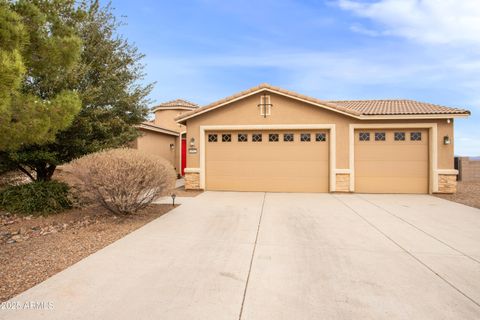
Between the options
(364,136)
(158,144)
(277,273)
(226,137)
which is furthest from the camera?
(158,144)

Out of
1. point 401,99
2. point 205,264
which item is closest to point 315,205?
point 205,264

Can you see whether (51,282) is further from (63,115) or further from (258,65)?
(258,65)

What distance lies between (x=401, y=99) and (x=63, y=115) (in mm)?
14994

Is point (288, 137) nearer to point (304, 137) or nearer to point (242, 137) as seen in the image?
point (304, 137)

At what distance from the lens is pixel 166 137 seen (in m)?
17.3

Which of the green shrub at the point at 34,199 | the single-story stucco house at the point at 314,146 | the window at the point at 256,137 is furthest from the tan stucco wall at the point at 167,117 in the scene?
the green shrub at the point at 34,199

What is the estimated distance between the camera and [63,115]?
5.50 meters

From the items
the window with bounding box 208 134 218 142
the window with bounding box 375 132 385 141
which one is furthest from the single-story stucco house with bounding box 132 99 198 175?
the window with bounding box 375 132 385 141

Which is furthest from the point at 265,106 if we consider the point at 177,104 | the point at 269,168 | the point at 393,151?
the point at 177,104

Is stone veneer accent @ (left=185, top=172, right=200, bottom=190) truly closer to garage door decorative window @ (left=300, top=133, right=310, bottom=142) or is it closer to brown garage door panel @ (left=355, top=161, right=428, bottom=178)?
garage door decorative window @ (left=300, top=133, right=310, bottom=142)

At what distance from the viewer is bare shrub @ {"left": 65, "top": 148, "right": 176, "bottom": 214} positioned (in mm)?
6059

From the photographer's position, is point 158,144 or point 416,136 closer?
point 416,136

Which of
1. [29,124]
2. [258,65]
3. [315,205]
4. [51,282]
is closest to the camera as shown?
[51,282]

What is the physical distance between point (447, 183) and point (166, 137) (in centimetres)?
1460
